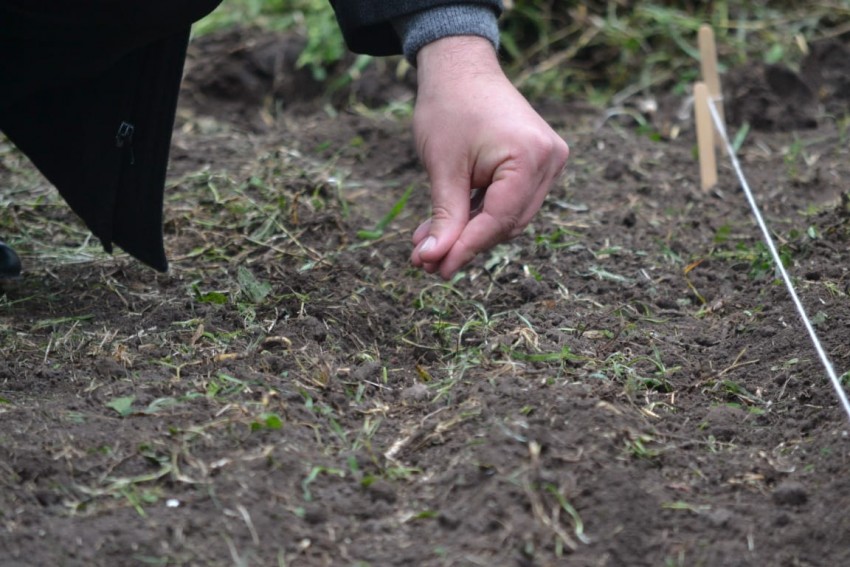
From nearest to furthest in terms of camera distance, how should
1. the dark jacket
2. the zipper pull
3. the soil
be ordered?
the soil → the dark jacket → the zipper pull

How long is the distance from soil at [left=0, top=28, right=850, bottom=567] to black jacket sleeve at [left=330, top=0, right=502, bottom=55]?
0.49 meters

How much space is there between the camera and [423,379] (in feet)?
6.07

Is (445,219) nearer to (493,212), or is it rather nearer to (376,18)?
(493,212)

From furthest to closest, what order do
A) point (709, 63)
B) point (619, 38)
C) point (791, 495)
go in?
point (619, 38) < point (709, 63) < point (791, 495)

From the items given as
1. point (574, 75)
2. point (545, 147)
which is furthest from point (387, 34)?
point (574, 75)

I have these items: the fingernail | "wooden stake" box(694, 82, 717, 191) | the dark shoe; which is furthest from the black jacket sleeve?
"wooden stake" box(694, 82, 717, 191)

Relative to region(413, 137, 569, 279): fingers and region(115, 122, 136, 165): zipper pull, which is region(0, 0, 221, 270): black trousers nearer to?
region(115, 122, 136, 165): zipper pull

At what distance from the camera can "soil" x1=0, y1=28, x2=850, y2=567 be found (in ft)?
4.67

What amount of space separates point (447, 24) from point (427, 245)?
1.18 ft

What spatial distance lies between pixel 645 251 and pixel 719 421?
0.76 metres

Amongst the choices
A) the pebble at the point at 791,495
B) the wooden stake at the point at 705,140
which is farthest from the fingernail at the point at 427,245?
the wooden stake at the point at 705,140

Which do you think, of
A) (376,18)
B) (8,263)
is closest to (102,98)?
(8,263)

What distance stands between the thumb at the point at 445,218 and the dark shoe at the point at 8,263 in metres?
0.93

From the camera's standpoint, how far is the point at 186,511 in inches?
56.9
